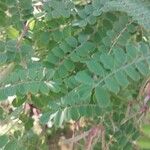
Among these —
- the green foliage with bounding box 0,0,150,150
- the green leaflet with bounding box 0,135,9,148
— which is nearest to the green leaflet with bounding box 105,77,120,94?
the green foliage with bounding box 0,0,150,150

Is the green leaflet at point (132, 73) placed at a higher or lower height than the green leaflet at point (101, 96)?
higher

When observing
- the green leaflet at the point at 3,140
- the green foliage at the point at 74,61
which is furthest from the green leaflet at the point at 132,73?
the green leaflet at the point at 3,140

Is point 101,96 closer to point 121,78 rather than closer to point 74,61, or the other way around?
point 121,78

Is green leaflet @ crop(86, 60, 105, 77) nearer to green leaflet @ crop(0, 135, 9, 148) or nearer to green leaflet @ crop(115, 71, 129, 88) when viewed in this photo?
green leaflet @ crop(115, 71, 129, 88)

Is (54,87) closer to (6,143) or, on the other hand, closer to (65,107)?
(65,107)

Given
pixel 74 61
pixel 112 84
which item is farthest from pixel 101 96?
pixel 74 61

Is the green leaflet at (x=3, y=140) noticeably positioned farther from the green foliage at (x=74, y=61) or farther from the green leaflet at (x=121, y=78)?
the green leaflet at (x=121, y=78)

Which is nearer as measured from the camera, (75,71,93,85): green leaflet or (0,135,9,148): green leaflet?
(75,71,93,85): green leaflet

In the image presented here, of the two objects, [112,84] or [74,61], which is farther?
[74,61]
